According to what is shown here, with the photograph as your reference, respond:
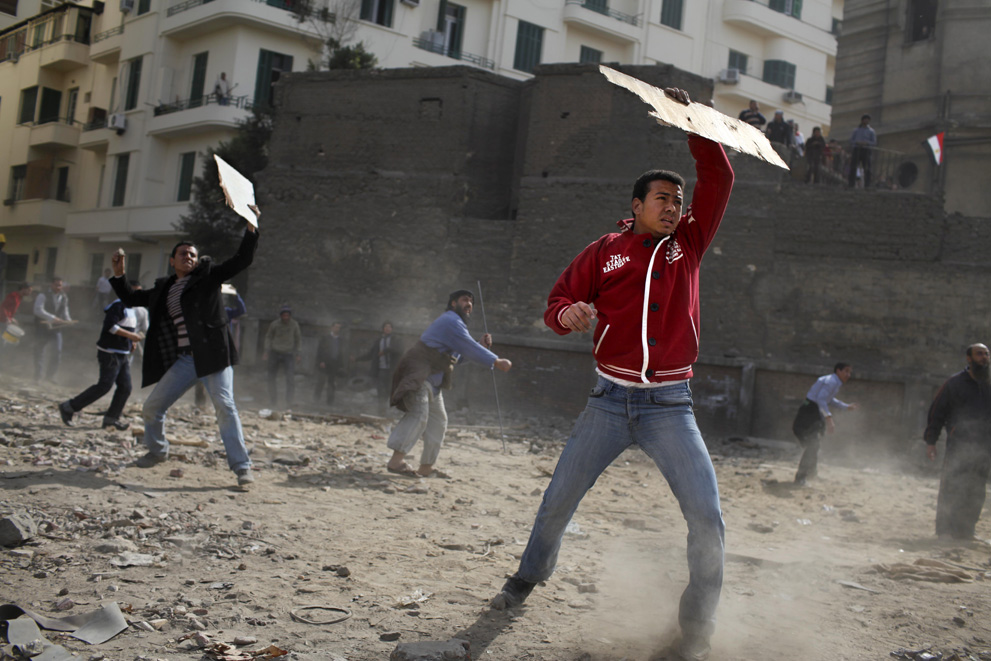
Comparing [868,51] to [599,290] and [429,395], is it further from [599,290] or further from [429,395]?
[599,290]

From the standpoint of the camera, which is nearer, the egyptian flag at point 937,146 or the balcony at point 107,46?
the egyptian flag at point 937,146

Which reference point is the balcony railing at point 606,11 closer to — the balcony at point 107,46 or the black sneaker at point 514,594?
the balcony at point 107,46

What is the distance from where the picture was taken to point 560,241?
1691cm

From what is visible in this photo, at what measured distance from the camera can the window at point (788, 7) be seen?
114 feet

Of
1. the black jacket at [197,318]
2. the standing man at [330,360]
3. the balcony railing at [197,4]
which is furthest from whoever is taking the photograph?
the balcony railing at [197,4]

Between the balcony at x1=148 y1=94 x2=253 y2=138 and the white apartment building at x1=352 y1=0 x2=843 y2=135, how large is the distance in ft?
14.8

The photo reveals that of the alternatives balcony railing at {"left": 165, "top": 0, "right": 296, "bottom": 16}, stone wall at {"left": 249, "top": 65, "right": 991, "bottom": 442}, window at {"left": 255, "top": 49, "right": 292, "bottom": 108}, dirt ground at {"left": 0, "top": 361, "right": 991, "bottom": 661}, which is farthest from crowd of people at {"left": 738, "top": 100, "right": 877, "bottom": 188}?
balcony railing at {"left": 165, "top": 0, "right": 296, "bottom": 16}

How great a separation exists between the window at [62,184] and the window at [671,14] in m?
24.6

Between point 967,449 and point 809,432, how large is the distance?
2685 millimetres

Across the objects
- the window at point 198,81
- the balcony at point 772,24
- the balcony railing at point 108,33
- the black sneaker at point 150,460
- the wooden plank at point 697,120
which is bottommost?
the black sneaker at point 150,460

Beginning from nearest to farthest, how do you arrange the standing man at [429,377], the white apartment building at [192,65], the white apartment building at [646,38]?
the standing man at [429,377]
the white apartment building at [192,65]
the white apartment building at [646,38]

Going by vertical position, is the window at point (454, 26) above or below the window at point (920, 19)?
above

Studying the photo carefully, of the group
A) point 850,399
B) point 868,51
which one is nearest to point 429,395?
point 850,399

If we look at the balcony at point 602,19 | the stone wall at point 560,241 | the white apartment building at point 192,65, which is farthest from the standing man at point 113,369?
the balcony at point 602,19
